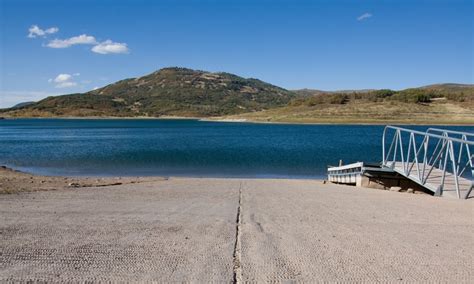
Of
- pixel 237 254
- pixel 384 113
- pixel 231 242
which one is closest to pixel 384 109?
pixel 384 113

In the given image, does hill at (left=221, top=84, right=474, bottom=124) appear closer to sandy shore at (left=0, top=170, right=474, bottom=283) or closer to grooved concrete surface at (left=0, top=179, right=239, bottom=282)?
sandy shore at (left=0, top=170, right=474, bottom=283)

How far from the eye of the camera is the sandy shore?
5617 mm

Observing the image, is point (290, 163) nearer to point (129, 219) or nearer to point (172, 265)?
point (129, 219)

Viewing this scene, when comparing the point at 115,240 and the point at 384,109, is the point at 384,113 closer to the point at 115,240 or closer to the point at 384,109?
the point at 384,109

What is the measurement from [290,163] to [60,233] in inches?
1050

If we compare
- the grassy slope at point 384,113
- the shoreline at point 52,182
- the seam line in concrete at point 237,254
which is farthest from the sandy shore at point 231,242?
the grassy slope at point 384,113

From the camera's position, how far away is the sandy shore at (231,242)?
18.4 feet

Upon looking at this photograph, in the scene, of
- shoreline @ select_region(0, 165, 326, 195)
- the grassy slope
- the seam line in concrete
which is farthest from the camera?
the grassy slope

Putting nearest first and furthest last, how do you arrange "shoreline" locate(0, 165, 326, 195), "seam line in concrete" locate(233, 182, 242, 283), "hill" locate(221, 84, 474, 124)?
"seam line in concrete" locate(233, 182, 242, 283) < "shoreline" locate(0, 165, 326, 195) < "hill" locate(221, 84, 474, 124)

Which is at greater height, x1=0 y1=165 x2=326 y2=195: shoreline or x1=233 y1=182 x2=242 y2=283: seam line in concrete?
x1=233 y1=182 x2=242 y2=283: seam line in concrete

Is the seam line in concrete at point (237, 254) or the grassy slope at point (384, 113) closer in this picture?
the seam line in concrete at point (237, 254)

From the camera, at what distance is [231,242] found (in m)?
7.07

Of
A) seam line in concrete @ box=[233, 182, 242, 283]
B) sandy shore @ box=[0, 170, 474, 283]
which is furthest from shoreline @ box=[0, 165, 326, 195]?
seam line in concrete @ box=[233, 182, 242, 283]

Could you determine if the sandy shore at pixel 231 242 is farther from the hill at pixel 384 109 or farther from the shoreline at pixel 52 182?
the hill at pixel 384 109
